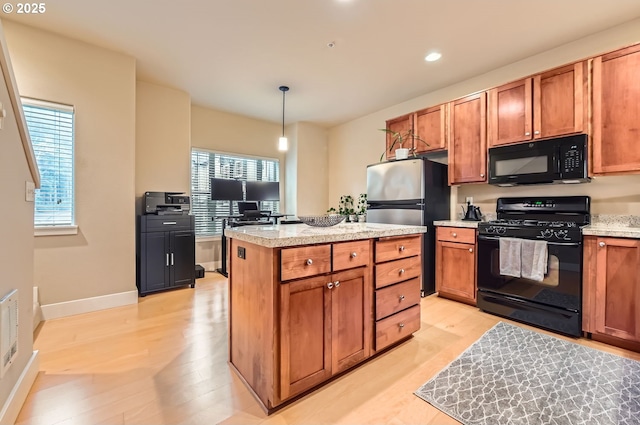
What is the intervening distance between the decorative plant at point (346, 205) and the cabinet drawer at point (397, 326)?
3158 millimetres

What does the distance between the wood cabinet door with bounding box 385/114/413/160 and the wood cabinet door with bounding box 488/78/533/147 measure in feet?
3.49

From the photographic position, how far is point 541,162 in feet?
8.98

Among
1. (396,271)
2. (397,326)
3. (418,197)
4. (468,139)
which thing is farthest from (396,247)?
(468,139)

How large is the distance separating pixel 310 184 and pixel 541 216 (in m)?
3.85

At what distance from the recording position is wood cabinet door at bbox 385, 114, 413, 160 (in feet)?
13.0

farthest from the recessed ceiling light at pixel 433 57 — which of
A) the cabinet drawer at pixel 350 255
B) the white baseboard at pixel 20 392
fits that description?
the white baseboard at pixel 20 392

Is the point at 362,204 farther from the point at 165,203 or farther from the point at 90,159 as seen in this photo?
the point at 90,159

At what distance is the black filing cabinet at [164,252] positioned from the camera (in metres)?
3.46

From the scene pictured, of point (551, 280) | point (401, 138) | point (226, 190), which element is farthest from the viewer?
point (226, 190)

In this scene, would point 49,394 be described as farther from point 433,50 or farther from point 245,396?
point 433,50

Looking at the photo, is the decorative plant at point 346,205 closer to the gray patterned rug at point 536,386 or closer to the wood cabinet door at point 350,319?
the gray patterned rug at point 536,386

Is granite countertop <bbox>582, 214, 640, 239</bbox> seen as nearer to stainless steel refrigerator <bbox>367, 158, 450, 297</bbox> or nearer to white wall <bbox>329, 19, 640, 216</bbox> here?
white wall <bbox>329, 19, 640, 216</bbox>

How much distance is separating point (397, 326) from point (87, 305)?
320 centimetres

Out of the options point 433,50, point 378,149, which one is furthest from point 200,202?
point 433,50
